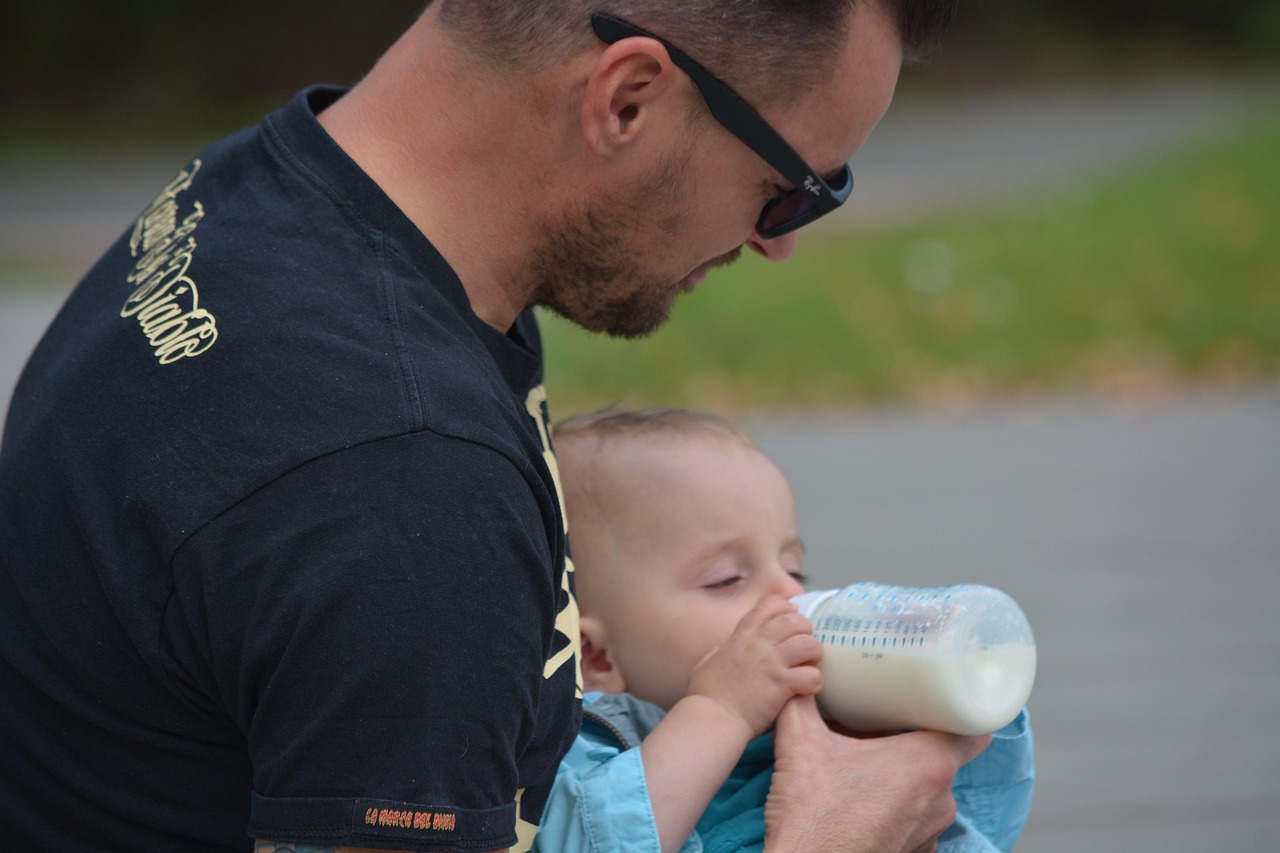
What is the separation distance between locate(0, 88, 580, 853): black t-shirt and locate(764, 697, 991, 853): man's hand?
0.33 metres

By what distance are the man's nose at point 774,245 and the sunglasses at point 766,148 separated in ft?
0.16

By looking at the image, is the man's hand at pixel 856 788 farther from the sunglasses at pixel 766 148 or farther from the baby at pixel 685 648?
the sunglasses at pixel 766 148

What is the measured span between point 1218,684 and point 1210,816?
0.71 meters

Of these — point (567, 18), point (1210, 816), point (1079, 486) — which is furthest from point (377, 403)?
point (1079, 486)

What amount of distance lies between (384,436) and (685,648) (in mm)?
933

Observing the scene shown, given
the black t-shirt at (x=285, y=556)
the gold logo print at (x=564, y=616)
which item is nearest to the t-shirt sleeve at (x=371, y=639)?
the black t-shirt at (x=285, y=556)

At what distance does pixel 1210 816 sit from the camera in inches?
130

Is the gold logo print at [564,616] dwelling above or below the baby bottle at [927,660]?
above

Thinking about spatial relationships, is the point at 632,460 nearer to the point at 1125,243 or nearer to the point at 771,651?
the point at 771,651

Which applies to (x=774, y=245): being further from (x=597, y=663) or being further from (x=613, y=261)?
(x=597, y=663)

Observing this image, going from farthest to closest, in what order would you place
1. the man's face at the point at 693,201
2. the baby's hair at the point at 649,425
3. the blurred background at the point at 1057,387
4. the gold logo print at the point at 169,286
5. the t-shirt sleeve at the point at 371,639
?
the blurred background at the point at 1057,387 < the baby's hair at the point at 649,425 < the man's face at the point at 693,201 < the gold logo print at the point at 169,286 < the t-shirt sleeve at the point at 371,639

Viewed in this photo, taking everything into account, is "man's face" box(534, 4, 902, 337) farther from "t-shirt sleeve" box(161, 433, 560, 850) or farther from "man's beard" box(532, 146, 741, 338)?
"t-shirt sleeve" box(161, 433, 560, 850)

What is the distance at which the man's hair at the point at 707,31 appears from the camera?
1.67 m

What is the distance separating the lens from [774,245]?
198 cm
